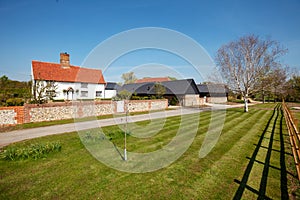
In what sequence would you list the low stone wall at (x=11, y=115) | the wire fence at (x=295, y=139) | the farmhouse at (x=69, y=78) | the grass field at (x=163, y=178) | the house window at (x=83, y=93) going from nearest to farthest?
1. the grass field at (x=163, y=178)
2. the wire fence at (x=295, y=139)
3. the low stone wall at (x=11, y=115)
4. the farmhouse at (x=69, y=78)
5. the house window at (x=83, y=93)

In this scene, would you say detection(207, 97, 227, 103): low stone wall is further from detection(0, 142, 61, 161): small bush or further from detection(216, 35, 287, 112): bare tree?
detection(0, 142, 61, 161): small bush

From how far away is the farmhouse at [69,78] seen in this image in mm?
25086

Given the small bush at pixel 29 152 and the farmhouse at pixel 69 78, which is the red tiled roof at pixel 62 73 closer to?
the farmhouse at pixel 69 78

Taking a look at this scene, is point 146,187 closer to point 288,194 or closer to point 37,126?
point 288,194

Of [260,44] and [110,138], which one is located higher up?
[260,44]

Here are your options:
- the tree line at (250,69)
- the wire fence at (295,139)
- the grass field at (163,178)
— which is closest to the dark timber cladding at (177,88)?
the tree line at (250,69)

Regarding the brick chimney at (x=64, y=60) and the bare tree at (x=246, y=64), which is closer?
the bare tree at (x=246, y=64)

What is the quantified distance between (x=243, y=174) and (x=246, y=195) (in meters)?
1.01

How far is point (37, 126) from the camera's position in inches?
390

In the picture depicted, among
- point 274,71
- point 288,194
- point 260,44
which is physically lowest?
point 288,194

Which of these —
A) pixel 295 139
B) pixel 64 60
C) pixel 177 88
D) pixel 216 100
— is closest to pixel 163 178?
pixel 295 139

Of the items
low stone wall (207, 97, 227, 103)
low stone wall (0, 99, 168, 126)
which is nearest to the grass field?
low stone wall (0, 99, 168, 126)

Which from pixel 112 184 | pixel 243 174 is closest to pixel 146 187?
pixel 112 184

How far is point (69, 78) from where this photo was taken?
1086 inches
